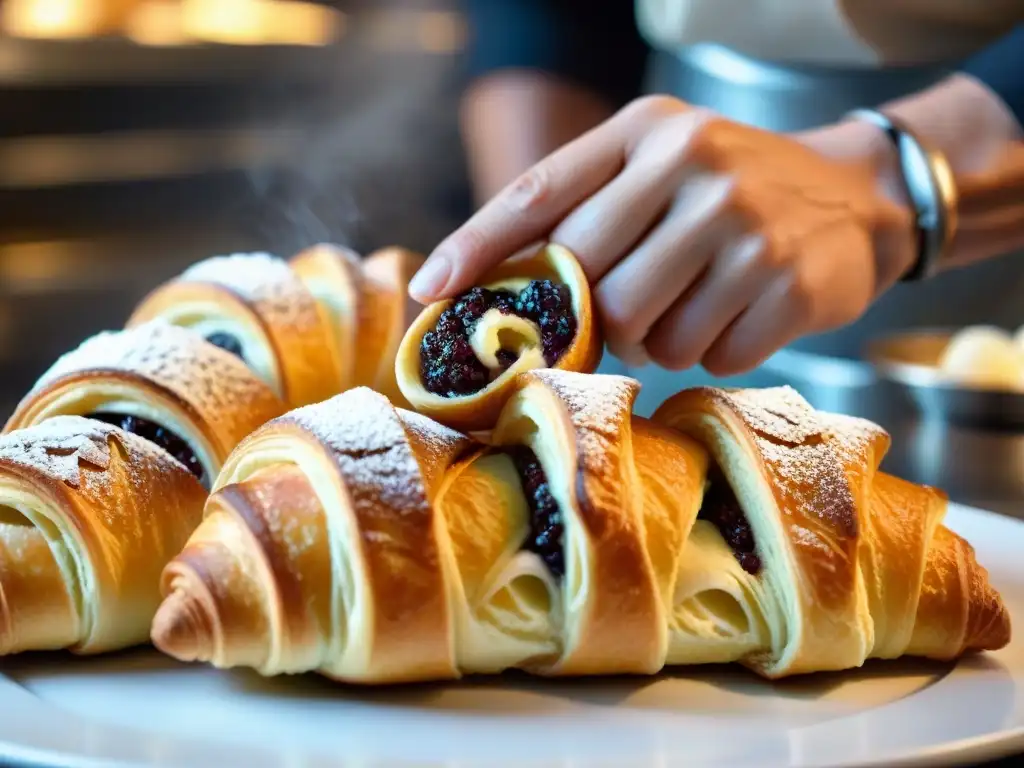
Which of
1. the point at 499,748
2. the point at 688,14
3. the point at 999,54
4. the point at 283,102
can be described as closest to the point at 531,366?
the point at 499,748

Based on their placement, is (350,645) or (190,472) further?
(190,472)

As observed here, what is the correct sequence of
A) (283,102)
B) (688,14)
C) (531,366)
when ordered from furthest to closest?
(283,102), (688,14), (531,366)

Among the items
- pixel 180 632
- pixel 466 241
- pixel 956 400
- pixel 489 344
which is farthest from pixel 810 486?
pixel 956 400

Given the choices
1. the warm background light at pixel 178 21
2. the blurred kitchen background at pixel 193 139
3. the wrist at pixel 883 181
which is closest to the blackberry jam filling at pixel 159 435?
the wrist at pixel 883 181

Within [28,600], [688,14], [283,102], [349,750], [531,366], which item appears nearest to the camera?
[349,750]

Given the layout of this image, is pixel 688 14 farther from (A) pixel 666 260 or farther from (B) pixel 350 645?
(B) pixel 350 645

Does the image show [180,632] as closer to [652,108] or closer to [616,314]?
[616,314]
